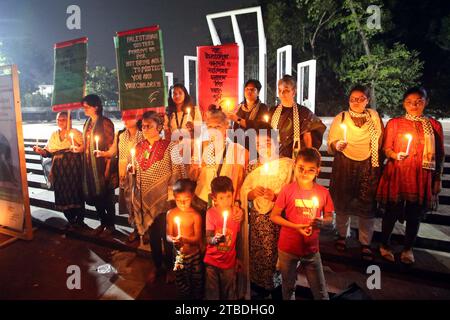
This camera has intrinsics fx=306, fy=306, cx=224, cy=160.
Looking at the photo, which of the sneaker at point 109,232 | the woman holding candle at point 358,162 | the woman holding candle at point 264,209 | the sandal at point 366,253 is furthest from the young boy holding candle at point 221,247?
the sneaker at point 109,232

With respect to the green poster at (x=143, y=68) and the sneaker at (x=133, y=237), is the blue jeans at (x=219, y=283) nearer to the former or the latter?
the sneaker at (x=133, y=237)

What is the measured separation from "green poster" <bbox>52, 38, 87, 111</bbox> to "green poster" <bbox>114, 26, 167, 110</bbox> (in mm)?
798

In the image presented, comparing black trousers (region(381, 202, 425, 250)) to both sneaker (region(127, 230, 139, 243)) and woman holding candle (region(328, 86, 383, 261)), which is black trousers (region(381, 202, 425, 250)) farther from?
sneaker (region(127, 230, 139, 243))

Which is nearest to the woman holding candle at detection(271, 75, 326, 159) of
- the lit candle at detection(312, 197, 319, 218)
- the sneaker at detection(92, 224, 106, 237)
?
the lit candle at detection(312, 197, 319, 218)

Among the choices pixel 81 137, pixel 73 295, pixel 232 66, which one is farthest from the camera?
pixel 232 66

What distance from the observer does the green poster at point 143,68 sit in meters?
4.12

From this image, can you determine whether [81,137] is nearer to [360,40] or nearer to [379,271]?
[379,271]

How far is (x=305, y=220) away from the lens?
2787 millimetres

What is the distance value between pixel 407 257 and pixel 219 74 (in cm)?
397

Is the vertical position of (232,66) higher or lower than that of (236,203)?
higher

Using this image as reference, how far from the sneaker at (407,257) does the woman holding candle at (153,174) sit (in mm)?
2878

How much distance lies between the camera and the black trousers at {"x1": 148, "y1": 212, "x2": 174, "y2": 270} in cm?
368
